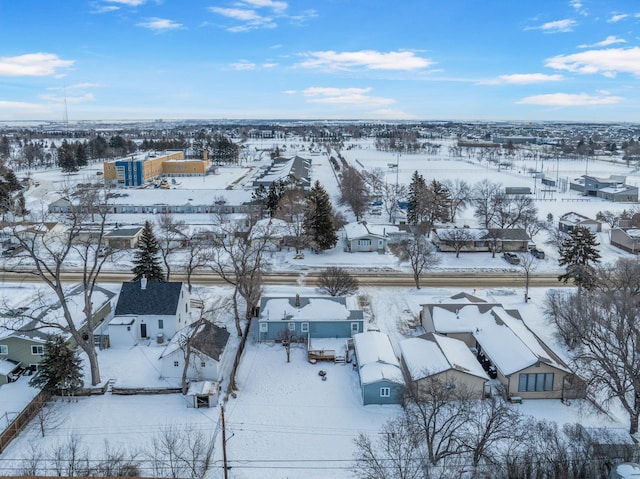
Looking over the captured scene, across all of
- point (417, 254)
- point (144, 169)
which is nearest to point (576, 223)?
point (417, 254)

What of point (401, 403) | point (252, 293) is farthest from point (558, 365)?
point (252, 293)

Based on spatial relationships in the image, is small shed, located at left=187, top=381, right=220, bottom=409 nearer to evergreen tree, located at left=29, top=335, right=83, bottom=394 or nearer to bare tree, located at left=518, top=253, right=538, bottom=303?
evergreen tree, located at left=29, top=335, right=83, bottom=394

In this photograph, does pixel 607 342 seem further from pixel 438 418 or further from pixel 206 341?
pixel 206 341

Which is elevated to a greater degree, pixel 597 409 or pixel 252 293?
pixel 252 293

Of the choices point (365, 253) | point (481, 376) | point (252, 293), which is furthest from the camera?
point (365, 253)

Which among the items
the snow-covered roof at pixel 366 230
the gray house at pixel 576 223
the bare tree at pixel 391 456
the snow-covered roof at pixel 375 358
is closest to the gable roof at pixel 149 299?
the snow-covered roof at pixel 375 358

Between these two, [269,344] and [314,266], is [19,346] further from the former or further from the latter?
[314,266]

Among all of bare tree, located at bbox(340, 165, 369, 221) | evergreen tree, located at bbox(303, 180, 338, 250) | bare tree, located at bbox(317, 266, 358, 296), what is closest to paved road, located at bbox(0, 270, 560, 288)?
bare tree, located at bbox(317, 266, 358, 296)
